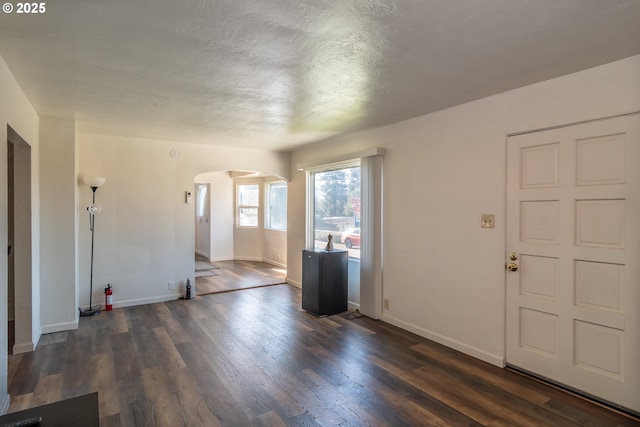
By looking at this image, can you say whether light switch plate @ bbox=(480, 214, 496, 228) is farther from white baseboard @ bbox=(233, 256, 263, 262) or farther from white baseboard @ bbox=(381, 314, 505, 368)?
white baseboard @ bbox=(233, 256, 263, 262)

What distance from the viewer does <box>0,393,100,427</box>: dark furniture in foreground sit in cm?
126

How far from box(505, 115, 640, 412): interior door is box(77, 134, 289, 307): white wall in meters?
4.50

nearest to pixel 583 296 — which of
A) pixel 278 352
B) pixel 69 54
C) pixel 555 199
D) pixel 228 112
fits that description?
pixel 555 199

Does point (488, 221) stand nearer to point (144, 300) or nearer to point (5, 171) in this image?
point (5, 171)

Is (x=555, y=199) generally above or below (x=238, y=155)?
below

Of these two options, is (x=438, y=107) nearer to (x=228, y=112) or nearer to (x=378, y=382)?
(x=228, y=112)

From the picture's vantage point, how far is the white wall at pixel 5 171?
91.7 inches

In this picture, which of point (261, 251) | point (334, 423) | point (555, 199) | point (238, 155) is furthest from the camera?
point (261, 251)

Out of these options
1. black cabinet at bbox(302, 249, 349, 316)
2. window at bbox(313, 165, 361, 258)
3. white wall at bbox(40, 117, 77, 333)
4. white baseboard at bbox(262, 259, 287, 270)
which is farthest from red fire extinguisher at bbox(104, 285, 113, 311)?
white baseboard at bbox(262, 259, 287, 270)

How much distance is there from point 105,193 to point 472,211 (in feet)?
15.7

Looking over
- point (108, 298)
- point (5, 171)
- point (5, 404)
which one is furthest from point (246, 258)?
point (5, 171)

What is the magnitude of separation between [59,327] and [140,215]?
68.5 inches

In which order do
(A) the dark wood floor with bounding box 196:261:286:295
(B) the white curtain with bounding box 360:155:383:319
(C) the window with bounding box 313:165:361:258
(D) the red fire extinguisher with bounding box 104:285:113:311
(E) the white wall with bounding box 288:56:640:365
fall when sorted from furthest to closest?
(A) the dark wood floor with bounding box 196:261:286:295, (C) the window with bounding box 313:165:361:258, (D) the red fire extinguisher with bounding box 104:285:113:311, (B) the white curtain with bounding box 360:155:383:319, (E) the white wall with bounding box 288:56:640:365

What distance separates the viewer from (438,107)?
350cm
